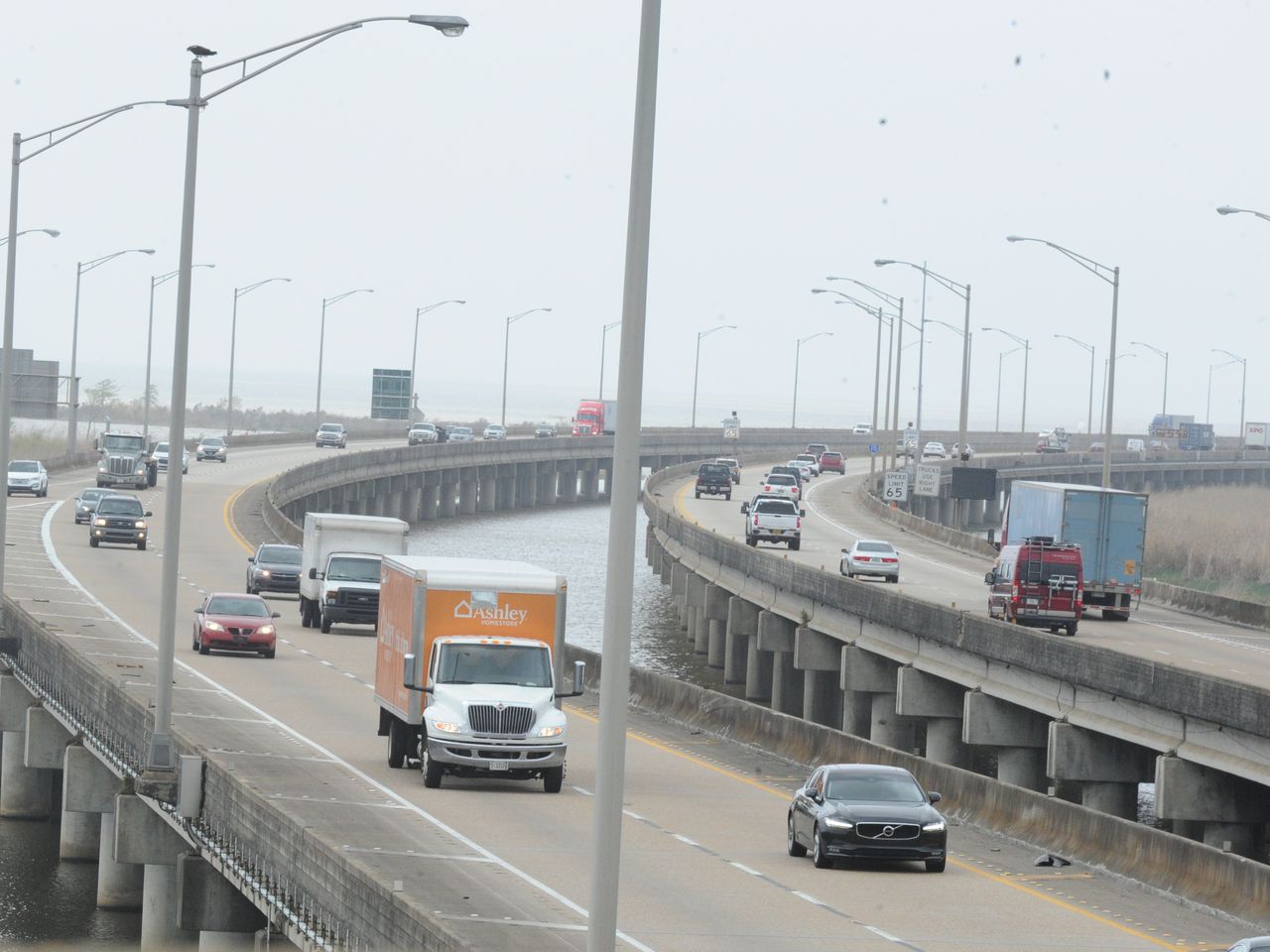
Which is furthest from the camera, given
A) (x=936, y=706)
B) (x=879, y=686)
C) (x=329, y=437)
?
(x=329, y=437)

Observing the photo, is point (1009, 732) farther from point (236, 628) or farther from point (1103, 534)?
point (236, 628)

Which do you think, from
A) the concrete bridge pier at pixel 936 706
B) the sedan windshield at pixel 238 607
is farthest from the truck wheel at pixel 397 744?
the concrete bridge pier at pixel 936 706

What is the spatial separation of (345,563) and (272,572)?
358 inches

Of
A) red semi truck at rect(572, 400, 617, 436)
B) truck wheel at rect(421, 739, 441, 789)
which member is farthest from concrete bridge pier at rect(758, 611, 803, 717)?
red semi truck at rect(572, 400, 617, 436)

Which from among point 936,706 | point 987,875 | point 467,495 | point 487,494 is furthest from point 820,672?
point 487,494

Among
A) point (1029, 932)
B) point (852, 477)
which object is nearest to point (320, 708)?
point (1029, 932)

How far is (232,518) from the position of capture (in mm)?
90125

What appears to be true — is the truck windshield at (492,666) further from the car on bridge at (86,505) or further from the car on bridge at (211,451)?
the car on bridge at (211,451)

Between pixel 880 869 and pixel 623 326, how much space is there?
14.7 metres

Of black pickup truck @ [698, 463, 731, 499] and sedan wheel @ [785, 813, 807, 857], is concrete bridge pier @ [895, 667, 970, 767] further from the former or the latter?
black pickup truck @ [698, 463, 731, 499]

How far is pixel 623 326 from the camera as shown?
11711mm

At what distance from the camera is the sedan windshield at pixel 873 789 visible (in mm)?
24859

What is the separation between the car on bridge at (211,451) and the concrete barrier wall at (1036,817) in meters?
90.1

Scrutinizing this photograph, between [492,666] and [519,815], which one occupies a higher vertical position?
[492,666]
